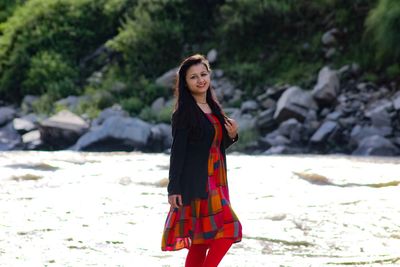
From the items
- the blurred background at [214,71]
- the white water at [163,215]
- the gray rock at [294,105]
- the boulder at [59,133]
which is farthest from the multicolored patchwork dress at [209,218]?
the boulder at [59,133]

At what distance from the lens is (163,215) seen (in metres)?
7.18

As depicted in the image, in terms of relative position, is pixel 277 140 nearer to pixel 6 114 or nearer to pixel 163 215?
pixel 6 114

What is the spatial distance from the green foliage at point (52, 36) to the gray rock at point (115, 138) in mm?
6943

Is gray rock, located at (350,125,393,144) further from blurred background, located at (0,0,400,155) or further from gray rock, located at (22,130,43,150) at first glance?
gray rock, located at (22,130,43,150)

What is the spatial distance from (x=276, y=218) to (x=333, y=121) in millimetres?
9554

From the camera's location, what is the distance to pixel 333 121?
1631 cm

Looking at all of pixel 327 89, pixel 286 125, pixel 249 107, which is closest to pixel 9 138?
pixel 249 107

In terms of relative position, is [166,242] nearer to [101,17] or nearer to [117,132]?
[117,132]

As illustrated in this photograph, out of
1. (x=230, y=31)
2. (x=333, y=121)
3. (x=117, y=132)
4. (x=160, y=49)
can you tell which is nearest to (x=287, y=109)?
(x=333, y=121)

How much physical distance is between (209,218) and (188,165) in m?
0.29

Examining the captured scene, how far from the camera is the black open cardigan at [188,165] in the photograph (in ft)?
12.1

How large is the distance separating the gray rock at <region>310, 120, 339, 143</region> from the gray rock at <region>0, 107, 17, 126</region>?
29.8 ft

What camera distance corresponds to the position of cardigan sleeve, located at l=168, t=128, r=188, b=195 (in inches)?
144

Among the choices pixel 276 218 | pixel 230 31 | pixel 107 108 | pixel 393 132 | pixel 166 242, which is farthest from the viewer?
pixel 230 31
